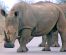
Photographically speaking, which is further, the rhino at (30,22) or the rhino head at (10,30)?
the rhino at (30,22)

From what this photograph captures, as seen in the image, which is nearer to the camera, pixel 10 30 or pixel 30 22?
pixel 10 30

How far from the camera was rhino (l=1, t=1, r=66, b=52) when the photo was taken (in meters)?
7.32

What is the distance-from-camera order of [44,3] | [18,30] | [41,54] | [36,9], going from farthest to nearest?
[44,3], [36,9], [18,30], [41,54]

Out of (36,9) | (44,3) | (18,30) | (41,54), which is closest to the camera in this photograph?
(41,54)

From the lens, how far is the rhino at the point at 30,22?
7324 millimetres

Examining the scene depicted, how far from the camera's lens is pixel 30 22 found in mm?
7902

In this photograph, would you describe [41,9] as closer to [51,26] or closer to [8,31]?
[51,26]

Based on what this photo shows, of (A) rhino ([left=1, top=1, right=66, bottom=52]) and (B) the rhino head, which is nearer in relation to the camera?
(B) the rhino head

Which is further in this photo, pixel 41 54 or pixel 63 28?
pixel 63 28

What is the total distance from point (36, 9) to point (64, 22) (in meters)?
0.80

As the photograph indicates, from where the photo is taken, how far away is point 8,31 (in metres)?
7.19

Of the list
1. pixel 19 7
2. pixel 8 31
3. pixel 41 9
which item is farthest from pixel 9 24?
pixel 41 9

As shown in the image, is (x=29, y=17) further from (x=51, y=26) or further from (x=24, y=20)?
(x=51, y=26)

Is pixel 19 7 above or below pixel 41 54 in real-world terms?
above
